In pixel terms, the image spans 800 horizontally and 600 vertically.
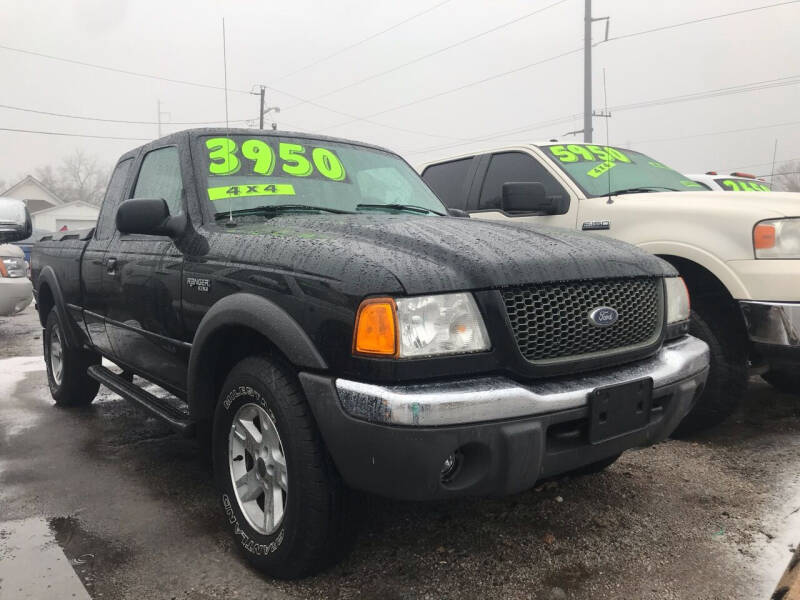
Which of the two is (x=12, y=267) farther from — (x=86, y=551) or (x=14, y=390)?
(x=86, y=551)

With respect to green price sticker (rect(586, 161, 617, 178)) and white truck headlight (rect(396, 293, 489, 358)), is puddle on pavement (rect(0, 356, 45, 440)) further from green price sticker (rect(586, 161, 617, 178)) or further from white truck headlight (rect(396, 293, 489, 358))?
green price sticker (rect(586, 161, 617, 178))

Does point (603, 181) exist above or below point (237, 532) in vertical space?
above

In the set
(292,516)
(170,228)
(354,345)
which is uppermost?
(170,228)

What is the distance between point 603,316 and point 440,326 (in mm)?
664

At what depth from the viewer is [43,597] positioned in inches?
90.2

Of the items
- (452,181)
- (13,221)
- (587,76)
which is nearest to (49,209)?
(587,76)

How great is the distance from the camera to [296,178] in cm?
315

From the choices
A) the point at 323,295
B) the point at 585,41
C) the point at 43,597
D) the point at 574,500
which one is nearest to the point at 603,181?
the point at 574,500

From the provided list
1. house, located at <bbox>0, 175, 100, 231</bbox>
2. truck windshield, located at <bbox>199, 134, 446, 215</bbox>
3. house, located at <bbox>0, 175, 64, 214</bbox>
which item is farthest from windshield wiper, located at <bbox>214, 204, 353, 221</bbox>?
house, located at <bbox>0, 175, 64, 214</bbox>

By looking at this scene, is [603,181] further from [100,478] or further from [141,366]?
[100,478]

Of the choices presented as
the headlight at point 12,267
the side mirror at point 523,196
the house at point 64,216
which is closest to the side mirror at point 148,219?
the side mirror at point 523,196

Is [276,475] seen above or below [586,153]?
below

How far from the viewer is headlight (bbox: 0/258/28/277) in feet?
25.8

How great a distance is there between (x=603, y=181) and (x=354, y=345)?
337cm
